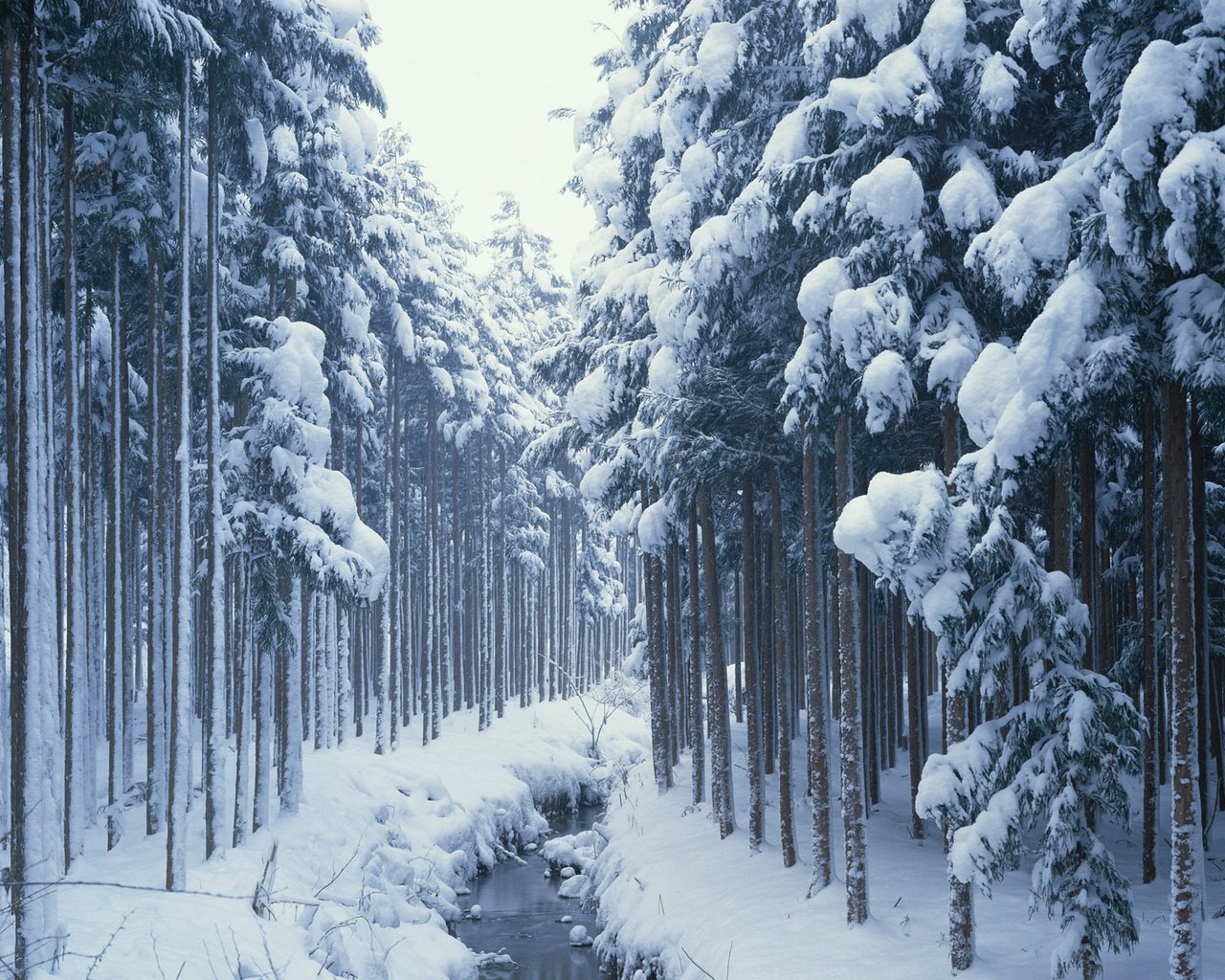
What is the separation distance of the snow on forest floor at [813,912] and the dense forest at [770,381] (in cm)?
42

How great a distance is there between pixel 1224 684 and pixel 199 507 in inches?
631

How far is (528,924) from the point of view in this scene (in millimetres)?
16719

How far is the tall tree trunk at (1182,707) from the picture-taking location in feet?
23.3

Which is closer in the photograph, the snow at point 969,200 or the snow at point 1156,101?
the snow at point 1156,101

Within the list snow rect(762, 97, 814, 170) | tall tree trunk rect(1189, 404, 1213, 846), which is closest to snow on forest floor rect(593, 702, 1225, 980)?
tall tree trunk rect(1189, 404, 1213, 846)

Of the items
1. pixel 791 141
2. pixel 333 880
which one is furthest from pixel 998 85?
pixel 333 880

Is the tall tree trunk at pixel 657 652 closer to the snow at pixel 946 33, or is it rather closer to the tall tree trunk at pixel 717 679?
the tall tree trunk at pixel 717 679

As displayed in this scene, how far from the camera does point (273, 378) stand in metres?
14.4

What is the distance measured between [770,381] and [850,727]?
4459mm

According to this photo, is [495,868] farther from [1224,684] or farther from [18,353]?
[18,353]

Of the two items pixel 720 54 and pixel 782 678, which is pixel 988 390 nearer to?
pixel 720 54

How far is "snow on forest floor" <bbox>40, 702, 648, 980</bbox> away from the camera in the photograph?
32.0 feet

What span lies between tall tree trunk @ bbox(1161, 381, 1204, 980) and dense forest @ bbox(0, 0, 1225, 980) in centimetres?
3

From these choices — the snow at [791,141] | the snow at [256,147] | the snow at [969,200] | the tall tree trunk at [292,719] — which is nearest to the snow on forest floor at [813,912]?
the tall tree trunk at [292,719]
